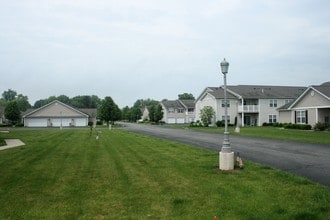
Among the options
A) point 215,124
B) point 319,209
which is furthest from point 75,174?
point 215,124

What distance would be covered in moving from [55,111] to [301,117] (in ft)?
175

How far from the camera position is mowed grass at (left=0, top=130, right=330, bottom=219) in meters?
7.00

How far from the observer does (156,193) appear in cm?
870

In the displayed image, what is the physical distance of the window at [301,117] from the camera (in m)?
45.1

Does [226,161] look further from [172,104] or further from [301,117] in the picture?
[172,104]

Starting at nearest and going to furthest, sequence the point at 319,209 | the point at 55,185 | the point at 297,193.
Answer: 1. the point at 319,209
2. the point at 297,193
3. the point at 55,185

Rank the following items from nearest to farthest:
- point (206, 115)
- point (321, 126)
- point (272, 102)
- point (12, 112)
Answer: point (321, 126) < point (206, 115) < point (272, 102) < point (12, 112)

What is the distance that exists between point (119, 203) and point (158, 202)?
0.83 m

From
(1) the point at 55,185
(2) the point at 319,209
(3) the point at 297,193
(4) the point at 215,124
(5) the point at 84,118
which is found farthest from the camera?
(5) the point at 84,118

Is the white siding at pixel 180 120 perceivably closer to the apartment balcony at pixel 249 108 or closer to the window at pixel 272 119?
the apartment balcony at pixel 249 108

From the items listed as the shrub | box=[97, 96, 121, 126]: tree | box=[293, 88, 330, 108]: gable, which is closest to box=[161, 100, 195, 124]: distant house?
box=[97, 96, 121, 126]: tree

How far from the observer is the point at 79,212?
7.10 m

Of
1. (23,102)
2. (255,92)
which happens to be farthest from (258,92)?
(23,102)

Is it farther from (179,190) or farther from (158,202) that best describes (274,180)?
(158,202)
